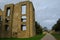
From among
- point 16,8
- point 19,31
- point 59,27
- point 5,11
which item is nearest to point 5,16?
point 5,11

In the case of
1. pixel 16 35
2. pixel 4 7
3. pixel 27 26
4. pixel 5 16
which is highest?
pixel 4 7

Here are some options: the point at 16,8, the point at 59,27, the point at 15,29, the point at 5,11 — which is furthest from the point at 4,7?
the point at 59,27

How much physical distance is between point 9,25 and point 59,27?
21.6 m

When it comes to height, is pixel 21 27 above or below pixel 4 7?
below

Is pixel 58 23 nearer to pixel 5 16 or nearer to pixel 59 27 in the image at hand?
pixel 59 27

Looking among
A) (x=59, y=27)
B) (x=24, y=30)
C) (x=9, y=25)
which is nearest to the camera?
(x=24, y=30)

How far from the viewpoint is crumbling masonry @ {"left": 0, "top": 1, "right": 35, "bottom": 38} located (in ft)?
98.9

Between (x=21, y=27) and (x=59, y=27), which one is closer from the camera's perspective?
(x=21, y=27)

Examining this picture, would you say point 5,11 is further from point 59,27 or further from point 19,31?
point 59,27

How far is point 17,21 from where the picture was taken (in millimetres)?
31984

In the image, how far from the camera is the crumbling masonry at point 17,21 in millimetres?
30142

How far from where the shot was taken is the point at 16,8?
33.0m

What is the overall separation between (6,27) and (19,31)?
14.8 feet

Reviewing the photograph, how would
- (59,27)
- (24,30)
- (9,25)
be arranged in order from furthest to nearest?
(59,27)
(9,25)
(24,30)
